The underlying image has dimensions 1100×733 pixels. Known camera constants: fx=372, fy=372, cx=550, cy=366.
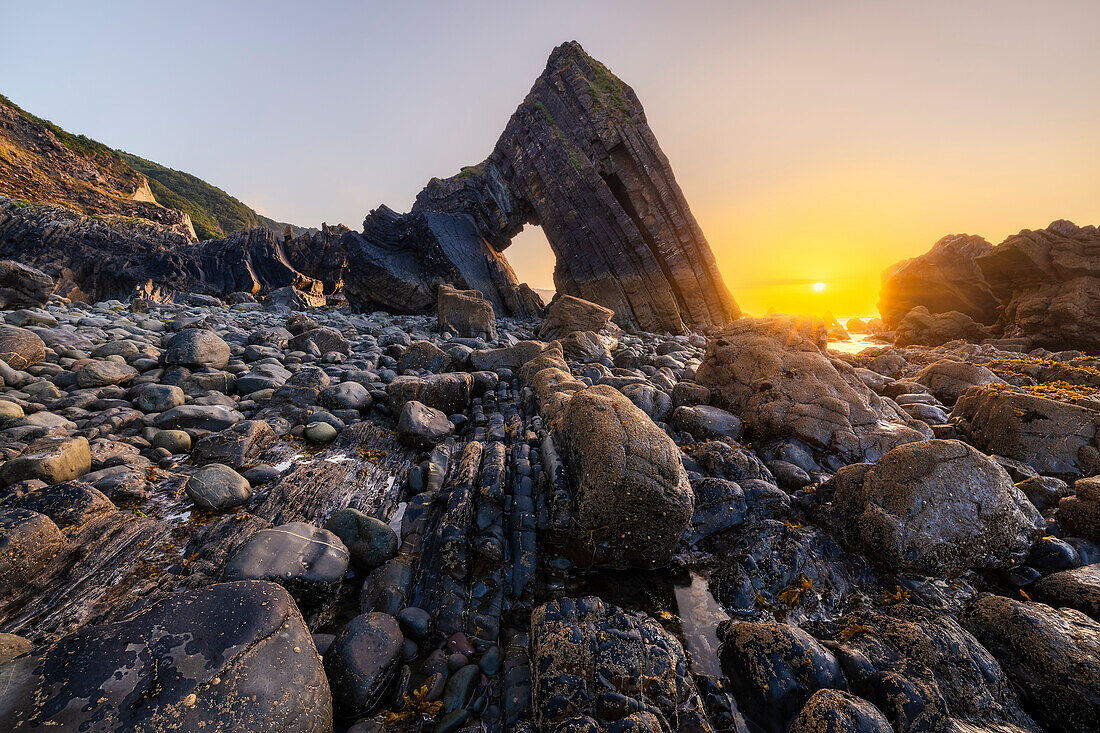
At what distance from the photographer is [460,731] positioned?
2309 mm

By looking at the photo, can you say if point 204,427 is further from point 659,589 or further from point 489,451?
point 659,589

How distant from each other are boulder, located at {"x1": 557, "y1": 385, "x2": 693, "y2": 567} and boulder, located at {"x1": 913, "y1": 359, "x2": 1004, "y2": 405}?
9136mm

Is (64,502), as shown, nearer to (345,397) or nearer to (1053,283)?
(345,397)

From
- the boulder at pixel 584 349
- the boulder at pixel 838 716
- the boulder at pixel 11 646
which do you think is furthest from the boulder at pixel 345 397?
the boulder at pixel 838 716

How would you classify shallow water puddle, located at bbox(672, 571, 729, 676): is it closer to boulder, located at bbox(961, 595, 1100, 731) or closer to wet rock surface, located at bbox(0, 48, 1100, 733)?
wet rock surface, located at bbox(0, 48, 1100, 733)

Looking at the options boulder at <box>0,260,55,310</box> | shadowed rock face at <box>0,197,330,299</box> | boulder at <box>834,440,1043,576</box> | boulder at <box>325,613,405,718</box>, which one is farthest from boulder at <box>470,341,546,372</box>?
shadowed rock face at <box>0,197,330,299</box>

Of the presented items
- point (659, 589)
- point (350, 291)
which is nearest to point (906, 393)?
point (659, 589)

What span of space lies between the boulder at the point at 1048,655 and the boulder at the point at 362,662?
13.8 feet

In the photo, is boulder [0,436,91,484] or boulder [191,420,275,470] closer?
boulder [0,436,91,484]

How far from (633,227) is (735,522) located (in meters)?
21.1

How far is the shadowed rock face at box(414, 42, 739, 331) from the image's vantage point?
22.4m

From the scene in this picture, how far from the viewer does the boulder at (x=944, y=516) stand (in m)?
3.52

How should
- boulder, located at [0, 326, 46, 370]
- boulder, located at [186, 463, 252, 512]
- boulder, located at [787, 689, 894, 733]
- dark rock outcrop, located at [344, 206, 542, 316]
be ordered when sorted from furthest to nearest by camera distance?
dark rock outcrop, located at [344, 206, 542, 316]
boulder, located at [0, 326, 46, 370]
boulder, located at [186, 463, 252, 512]
boulder, located at [787, 689, 894, 733]

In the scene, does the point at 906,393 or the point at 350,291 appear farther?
the point at 350,291
